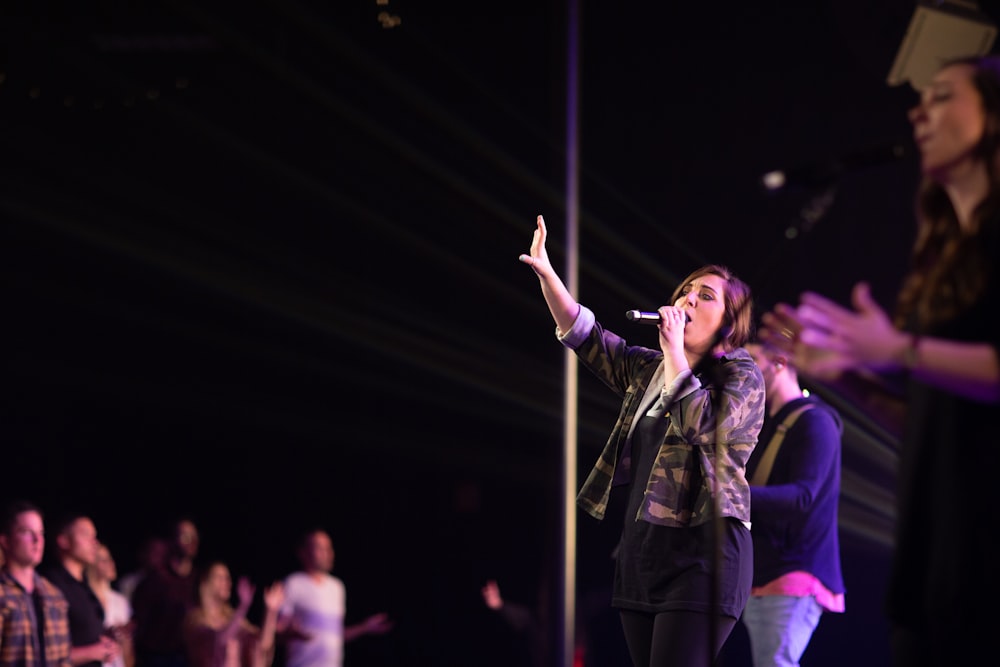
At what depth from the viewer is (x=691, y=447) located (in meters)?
2.38

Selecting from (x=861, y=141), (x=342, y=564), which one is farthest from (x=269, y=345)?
(x=861, y=141)

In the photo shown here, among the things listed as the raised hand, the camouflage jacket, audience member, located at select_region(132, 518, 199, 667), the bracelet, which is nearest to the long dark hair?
the bracelet

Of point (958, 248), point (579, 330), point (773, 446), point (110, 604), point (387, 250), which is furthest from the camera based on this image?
point (387, 250)

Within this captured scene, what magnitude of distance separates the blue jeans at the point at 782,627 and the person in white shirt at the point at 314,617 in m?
2.27

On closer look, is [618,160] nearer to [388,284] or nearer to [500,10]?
[500,10]

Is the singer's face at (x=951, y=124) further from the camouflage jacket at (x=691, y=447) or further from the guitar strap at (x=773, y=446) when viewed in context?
the guitar strap at (x=773, y=446)

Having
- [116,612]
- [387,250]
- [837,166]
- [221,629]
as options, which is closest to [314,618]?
[221,629]

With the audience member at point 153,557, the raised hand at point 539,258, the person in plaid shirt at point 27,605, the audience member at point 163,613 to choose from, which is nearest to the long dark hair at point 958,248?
the raised hand at point 539,258

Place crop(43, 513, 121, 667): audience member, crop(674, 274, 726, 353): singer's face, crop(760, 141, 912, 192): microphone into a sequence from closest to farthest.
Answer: crop(760, 141, 912, 192): microphone → crop(674, 274, 726, 353): singer's face → crop(43, 513, 121, 667): audience member

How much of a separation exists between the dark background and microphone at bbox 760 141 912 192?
251cm

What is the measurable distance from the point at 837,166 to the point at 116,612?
180 inches

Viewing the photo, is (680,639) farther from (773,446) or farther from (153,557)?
(153,557)

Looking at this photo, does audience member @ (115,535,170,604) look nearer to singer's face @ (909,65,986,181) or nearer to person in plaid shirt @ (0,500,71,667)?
person in plaid shirt @ (0,500,71,667)

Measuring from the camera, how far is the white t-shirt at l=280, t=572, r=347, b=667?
5098 mm
